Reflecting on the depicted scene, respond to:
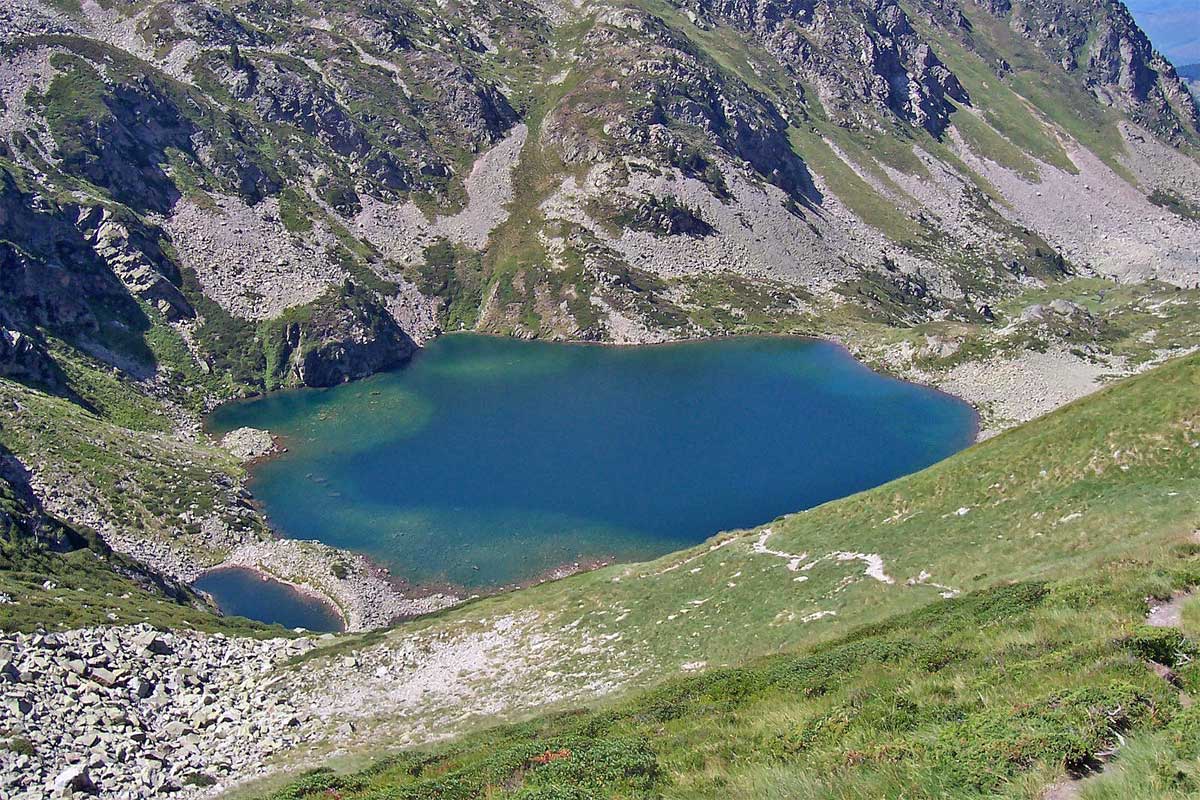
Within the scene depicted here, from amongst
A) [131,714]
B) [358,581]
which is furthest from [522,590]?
[131,714]

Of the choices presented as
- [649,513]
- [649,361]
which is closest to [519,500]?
[649,513]

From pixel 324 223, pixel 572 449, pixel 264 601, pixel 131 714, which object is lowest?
pixel 264 601

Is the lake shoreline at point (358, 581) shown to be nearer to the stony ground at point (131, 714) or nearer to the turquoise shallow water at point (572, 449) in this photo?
the turquoise shallow water at point (572, 449)

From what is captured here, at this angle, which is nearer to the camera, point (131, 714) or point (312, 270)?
point (131, 714)

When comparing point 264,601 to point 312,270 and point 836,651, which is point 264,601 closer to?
point 836,651

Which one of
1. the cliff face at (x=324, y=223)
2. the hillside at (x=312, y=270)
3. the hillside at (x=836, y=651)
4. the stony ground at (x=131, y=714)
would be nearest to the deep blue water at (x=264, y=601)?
the hillside at (x=312, y=270)

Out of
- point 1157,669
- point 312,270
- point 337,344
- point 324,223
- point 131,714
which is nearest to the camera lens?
point 1157,669
